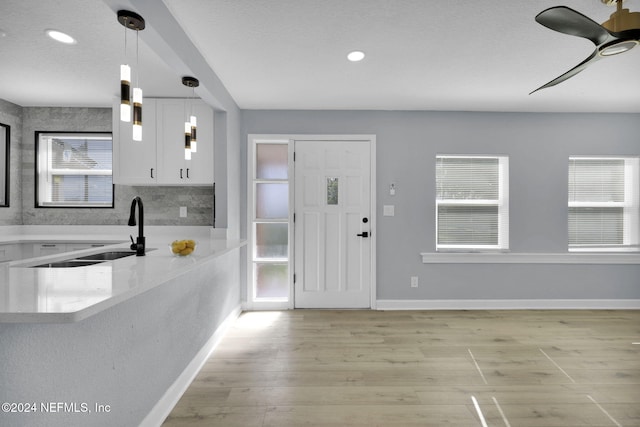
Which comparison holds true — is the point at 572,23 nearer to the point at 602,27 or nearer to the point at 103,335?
the point at 602,27

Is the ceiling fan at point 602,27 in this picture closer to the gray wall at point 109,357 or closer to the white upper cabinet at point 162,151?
the gray wall at point 109,357

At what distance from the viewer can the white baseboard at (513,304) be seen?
3.93m

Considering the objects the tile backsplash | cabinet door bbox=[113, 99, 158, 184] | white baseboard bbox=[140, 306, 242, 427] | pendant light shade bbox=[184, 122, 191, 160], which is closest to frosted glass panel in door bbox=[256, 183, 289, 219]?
the tile backsplash

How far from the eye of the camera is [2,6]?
6.34 ft

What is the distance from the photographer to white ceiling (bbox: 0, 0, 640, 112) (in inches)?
78.0

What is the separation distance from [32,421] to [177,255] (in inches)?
41.0

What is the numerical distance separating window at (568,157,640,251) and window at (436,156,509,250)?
3.13 feet

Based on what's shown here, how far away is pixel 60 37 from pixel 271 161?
221cm

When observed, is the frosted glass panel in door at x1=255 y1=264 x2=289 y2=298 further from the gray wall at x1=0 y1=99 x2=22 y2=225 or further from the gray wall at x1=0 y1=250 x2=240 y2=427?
the gray wall at x1=0 y1=99 x2=22 y2=225

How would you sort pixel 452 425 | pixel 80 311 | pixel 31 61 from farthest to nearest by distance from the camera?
pixel 31 61
pixel 452 425
pixel 80 311

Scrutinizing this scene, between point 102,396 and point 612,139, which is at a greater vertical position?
point 612,139

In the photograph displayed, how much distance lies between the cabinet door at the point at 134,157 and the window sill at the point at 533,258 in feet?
10.6

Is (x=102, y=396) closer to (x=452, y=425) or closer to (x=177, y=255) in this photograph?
(x=177, y=255)

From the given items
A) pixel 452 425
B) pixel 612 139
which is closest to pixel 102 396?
pixel 452 425
